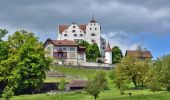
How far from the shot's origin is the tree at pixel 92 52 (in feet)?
585

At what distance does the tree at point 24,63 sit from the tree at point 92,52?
60.1 m

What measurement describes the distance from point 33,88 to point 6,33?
48.4ft

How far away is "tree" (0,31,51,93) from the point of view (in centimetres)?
10919

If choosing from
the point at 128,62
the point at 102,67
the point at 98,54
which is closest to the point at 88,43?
the point at 98,54

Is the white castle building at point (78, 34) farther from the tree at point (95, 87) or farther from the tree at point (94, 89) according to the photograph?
the tree at point (94, 89)

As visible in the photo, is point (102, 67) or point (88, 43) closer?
point (102, 67)

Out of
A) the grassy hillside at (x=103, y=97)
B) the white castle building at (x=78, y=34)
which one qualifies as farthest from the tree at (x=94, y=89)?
the white castle building at (x=78, y=34)

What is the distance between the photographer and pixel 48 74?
450 ft

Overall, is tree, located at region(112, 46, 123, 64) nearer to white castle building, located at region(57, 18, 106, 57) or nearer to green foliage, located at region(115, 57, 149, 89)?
white castle building, located at region(57, 18, 106, 57)

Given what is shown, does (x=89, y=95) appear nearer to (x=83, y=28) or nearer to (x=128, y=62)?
(x=128, y=62)

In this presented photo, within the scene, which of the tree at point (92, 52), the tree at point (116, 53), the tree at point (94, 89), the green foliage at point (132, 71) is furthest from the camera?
the tree at point (116, 53)

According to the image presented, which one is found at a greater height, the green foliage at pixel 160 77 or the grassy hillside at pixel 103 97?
the green foliage at pixel 160 77

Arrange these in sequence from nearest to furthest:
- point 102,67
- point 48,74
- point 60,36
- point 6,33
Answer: point 6,33, point 48,74, point 102,67, point 60,36

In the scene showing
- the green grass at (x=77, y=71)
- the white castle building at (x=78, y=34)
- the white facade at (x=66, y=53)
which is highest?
the white castle building at (x=78, y=34)
